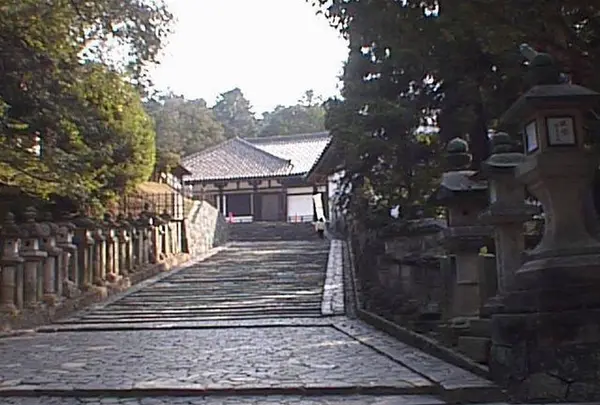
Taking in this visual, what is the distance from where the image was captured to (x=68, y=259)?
14.1m

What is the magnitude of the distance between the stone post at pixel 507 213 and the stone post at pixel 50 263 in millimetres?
9216

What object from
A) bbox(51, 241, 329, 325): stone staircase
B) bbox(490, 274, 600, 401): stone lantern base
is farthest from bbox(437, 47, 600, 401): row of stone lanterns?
bbox(51, 241, 329, 325): stone staircase

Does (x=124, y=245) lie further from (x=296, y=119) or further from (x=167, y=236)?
(x=296, y=119)

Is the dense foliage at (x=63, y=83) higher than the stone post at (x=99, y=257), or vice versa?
the dense foliage at (x=63, y=83)

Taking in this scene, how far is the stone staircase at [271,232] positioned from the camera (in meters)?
32.0

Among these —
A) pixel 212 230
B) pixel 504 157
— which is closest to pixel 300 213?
pixel 212 230

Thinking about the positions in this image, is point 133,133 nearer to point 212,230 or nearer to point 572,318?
point 212,230

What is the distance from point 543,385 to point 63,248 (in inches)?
427

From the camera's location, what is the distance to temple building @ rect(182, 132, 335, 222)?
39.2 metres

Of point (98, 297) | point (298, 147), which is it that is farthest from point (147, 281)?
point (298, 147)

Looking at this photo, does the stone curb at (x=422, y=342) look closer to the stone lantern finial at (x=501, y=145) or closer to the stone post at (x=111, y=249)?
the stone lantern finial at (x=501, y=145)

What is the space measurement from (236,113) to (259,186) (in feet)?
98.8

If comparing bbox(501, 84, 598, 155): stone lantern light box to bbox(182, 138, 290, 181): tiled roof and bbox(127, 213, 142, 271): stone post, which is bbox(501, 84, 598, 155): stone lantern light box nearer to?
bbox(127, 213, 142, 271): stone post

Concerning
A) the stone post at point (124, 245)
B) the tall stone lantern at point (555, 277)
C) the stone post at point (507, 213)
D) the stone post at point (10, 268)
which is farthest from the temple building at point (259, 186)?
the tall stone lantern at point (555, 277)
